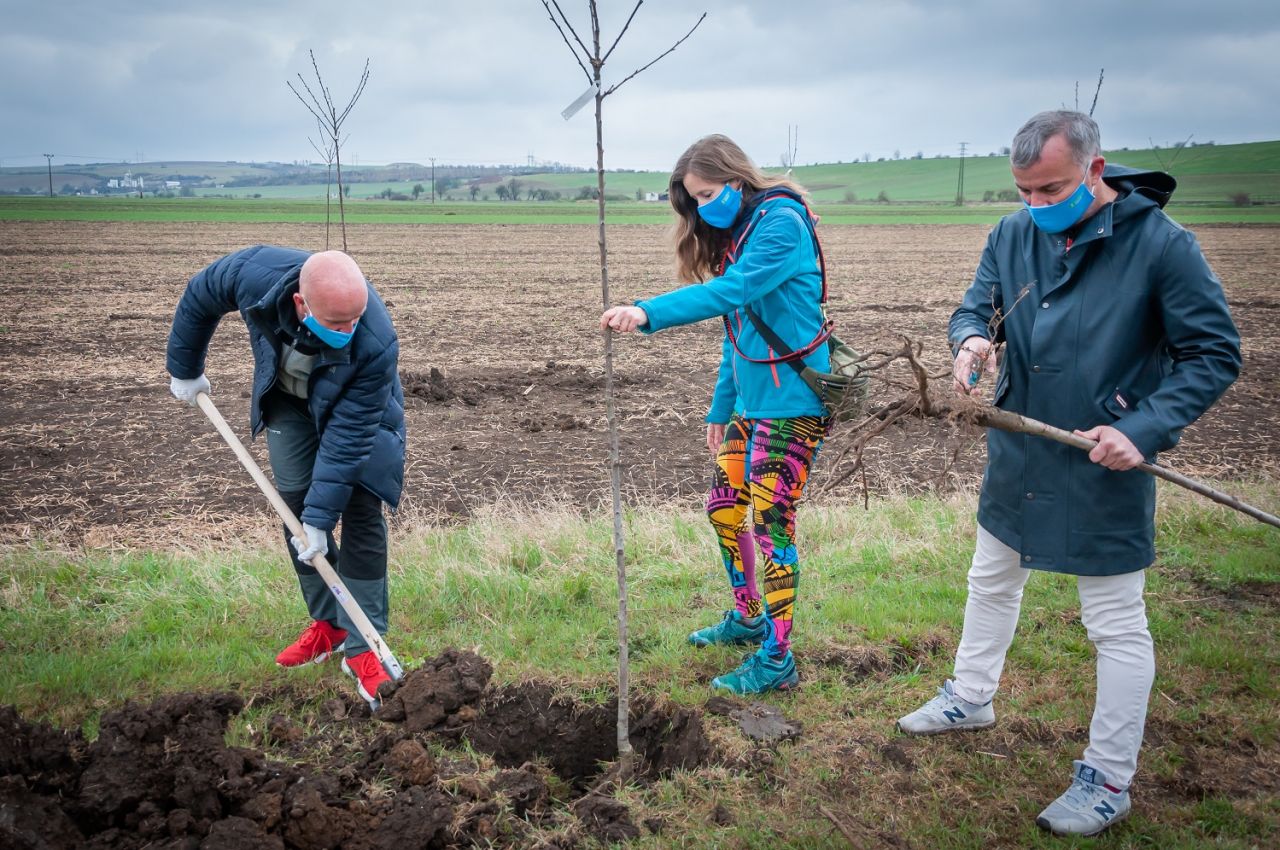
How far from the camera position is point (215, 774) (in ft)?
9.71

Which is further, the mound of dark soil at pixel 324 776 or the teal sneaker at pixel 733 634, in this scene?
the teal sneaker at pixel 733 634

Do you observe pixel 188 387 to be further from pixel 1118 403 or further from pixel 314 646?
pixel 1118 403

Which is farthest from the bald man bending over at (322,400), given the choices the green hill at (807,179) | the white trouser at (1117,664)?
the green hill at (807,179)

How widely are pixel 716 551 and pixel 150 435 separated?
6230mm

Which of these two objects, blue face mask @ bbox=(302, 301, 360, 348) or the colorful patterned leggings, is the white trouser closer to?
the colorful patterned leggings

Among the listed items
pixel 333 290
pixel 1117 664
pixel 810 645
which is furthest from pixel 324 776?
pixel 1117 664

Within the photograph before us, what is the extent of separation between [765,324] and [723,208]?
1.52 feet

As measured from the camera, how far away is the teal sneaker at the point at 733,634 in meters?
4.19

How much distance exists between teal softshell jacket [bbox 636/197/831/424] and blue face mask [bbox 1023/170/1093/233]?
2.74 ft

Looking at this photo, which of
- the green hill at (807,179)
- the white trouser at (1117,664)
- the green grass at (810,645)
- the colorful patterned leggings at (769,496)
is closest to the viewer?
the white trouser at (1117,664)

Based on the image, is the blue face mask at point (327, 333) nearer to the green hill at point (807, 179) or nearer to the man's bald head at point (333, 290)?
the man's bald head at point (333, 290)

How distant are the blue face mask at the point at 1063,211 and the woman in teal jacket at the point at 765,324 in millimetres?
837

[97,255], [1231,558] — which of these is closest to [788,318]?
[1231,558]

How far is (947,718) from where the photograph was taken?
11.5ft
